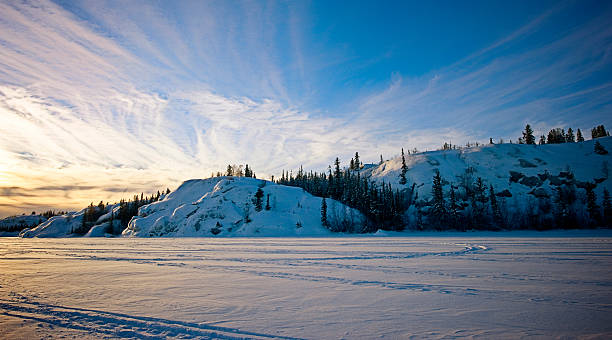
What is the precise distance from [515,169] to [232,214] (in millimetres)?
107779

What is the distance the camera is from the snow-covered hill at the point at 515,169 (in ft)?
311

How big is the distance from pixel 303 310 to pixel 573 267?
15061 mm

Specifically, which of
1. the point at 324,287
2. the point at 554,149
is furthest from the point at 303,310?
the point at 554,149

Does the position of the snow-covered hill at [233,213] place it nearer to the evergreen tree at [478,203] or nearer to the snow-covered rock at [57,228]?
the evergreen tree at [478,203]

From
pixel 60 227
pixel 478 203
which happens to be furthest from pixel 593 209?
pixel 60 227

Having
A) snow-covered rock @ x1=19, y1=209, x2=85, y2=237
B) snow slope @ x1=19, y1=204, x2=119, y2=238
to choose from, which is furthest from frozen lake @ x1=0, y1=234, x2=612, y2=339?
snow-covered rock @ x1=19, y1=209, x2=85, y2=237

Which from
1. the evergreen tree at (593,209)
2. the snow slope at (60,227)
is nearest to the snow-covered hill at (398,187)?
the snow slope at (60,227)

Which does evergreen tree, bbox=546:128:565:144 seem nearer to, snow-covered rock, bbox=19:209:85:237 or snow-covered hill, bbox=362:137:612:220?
snow-covered hill, bbox=362:137:612:220

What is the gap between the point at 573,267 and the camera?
13.7m

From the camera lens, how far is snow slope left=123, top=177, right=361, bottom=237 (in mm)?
76875

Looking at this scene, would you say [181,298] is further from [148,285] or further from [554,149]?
[554,149]

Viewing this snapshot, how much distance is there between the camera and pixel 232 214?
83.4 metres

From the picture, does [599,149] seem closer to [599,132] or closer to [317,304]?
[599,132]

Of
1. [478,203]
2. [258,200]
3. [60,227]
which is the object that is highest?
[258,200]
